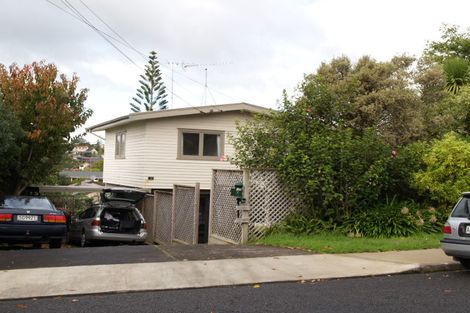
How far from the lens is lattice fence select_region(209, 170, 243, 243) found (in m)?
12.8

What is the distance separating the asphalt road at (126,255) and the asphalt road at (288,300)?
2314 millimetres

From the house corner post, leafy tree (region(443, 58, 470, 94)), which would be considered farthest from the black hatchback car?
leafy tree (region(443, 58, 470, 94))

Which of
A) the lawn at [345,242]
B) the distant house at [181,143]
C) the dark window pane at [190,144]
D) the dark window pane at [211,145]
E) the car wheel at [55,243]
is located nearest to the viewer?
the lawn at [345,242]

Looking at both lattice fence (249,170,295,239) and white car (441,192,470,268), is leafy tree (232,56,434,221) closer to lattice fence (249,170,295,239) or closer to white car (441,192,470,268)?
lattice fence (249,170,295,239)

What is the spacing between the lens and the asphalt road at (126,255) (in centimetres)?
923

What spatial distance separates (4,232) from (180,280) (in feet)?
20.3

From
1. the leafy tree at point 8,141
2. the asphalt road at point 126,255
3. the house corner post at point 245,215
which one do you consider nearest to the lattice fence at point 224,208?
the house corner post at point 245,215

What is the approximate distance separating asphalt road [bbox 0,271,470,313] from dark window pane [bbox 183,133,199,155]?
44.2 feet

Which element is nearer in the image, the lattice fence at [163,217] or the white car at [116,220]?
the white car at [116,220]

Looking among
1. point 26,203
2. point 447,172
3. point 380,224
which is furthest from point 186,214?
point 447,172

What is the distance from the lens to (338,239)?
1162cm

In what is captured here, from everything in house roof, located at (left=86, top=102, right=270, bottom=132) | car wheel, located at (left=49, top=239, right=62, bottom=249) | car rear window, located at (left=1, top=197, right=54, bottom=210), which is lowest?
car wheel, located at (left=49, top=239, right=62, bottom=249)

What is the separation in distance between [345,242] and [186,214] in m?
5.46

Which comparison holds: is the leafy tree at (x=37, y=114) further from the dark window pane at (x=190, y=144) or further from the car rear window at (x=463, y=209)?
the car rear window at (x=463, y=209)
